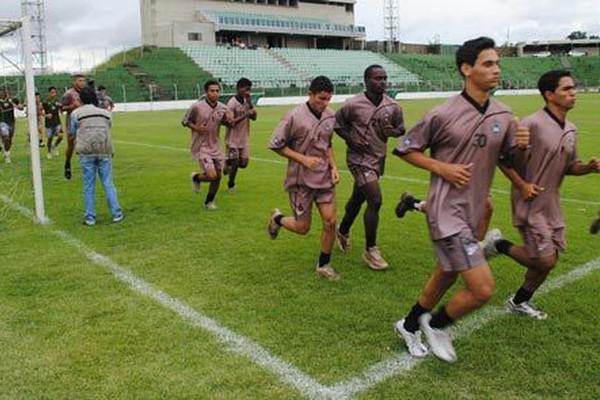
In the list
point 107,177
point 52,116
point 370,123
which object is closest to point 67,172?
point 52,116

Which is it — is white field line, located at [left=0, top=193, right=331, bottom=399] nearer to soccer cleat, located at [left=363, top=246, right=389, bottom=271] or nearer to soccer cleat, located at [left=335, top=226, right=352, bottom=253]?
soccer cleat, located at [left=363, top=246, right=389, bottom=271]

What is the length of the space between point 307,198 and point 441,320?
7.33 ft

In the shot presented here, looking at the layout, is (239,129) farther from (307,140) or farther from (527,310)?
(527,310)

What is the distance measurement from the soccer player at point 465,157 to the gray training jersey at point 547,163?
51cm

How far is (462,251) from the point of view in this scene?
12.5ft

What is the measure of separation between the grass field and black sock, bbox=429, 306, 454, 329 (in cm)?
28

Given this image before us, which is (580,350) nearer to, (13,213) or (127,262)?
(127,262)

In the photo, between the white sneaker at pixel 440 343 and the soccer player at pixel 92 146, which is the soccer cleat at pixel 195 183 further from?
the white sneaker at pixel 440 343

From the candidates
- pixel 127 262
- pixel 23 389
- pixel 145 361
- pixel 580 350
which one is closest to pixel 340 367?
pixel 145 361

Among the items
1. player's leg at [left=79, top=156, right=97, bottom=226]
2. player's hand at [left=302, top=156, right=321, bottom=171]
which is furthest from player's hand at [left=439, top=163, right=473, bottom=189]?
player's leg at [left=79, top=156, right=97, bottom=226]

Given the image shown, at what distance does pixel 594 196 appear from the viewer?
32.7ft

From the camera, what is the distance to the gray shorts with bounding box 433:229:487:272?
12.5 ft

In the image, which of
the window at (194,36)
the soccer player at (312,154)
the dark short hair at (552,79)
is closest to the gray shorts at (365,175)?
the soccer player at (312,154)

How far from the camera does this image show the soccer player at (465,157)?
3764 mm
